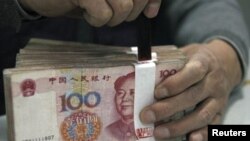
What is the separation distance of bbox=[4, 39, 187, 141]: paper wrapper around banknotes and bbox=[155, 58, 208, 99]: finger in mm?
10

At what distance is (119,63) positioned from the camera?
614 millimetres

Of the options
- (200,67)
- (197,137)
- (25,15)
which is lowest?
(197,137)

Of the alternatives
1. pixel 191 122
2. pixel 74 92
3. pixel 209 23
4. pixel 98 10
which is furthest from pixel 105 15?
pixel 209 23

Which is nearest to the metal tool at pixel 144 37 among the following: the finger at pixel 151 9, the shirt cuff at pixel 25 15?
the finger at pixel 151 9

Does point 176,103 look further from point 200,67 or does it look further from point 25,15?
point 25,15

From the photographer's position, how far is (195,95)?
678 millimetres

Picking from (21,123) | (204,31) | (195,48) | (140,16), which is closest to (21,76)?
(21,123)

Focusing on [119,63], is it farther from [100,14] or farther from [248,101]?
[248,101]

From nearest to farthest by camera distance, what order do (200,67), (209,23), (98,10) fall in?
(98,10)
(200,67)
(209,23)

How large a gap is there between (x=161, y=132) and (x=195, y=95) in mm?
89

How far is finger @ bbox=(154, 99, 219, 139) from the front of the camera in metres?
0.65

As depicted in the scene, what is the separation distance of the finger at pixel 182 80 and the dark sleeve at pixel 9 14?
25 cm

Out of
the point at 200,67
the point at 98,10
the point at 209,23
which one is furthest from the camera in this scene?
the point at 209,23

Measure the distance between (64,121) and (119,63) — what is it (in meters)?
0.12
